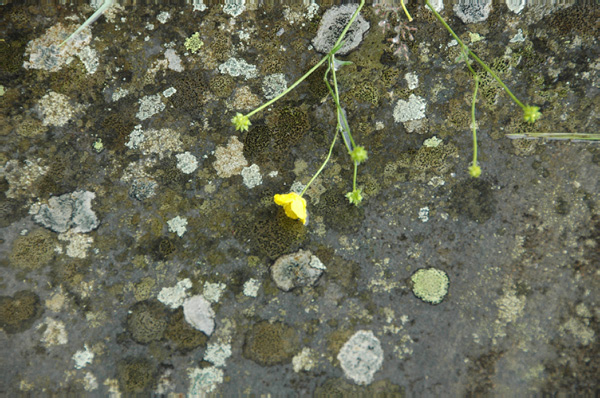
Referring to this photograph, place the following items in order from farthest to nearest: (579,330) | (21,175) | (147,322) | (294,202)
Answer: (21,175), (147,322), (579,330), (294,202)

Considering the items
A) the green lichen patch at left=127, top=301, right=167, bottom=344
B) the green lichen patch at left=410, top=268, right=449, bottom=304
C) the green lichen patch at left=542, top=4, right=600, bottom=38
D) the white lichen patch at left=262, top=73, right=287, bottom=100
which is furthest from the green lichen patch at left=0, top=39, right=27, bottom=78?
the green lichen patch at left=542, top=4, right=600, bottom=38

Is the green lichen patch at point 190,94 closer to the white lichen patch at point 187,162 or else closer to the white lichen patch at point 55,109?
the white lichen patch at point 187,162

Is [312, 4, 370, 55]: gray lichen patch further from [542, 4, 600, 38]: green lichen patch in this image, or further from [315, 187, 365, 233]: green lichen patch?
[542, 4, 600, 38]: green lichen patch

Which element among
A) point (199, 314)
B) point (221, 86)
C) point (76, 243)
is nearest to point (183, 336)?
point (199, 314)

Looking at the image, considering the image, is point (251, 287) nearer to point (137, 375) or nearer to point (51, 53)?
point (137, 375)

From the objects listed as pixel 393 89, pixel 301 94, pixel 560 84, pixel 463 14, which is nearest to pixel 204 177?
pixel 301 94

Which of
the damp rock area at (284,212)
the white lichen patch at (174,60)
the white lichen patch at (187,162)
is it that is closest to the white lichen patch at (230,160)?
the damp rock area at (284,212)

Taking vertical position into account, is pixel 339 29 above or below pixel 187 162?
above
